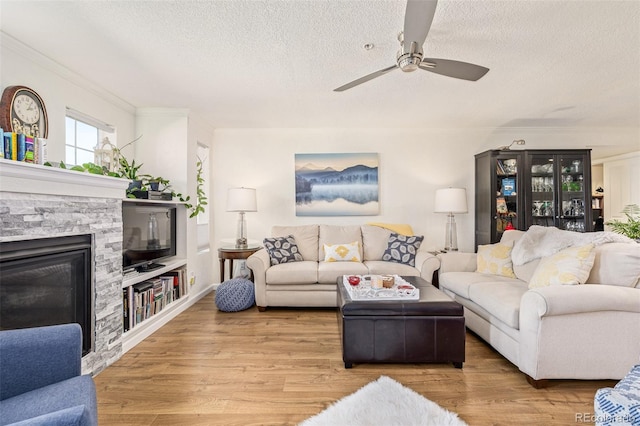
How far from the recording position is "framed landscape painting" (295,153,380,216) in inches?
169

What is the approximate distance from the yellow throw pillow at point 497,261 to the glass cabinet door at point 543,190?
1.42 m

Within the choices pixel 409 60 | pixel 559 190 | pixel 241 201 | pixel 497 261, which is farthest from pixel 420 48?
pixel 559 190

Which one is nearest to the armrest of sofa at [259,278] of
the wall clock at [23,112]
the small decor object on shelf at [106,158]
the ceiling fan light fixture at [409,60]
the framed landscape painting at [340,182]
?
the framed landscape painting at [340,182]

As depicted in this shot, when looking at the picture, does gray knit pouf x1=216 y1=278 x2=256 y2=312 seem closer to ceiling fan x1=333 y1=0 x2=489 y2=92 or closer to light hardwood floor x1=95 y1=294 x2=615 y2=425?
light hardwood floor x1=95 y1=294 x2=615 y2=425

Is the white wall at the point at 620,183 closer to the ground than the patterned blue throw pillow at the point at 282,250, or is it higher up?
higher up

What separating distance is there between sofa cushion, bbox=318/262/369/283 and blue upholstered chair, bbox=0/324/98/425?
2250 mm

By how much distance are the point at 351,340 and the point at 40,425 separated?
1678mm

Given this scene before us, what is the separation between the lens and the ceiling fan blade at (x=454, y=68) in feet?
6.12

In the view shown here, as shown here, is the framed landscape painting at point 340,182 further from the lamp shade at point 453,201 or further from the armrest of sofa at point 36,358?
the armrest of sofa at point 36,358

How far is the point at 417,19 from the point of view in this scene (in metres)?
1.50

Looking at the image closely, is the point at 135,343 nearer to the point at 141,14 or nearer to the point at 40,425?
the point at 40,425

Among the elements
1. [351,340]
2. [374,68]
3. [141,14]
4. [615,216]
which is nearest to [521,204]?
[374,68]

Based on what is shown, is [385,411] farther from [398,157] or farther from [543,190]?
[543,190]

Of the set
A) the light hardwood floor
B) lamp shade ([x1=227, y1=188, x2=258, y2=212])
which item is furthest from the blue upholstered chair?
lamp shade ([x1=227, y1=188, x2=258, y2=212])
